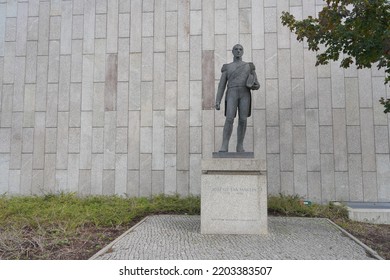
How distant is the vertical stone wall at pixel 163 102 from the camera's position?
1148 centimetres

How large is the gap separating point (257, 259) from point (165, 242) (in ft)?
6.31

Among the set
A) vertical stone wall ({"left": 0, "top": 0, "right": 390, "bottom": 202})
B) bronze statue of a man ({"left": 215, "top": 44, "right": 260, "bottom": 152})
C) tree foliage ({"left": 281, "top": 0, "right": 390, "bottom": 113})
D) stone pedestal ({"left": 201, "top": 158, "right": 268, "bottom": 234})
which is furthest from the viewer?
vertical stone wall ({"left": 0, "top": 0, "right": 390, "bottom": 202})

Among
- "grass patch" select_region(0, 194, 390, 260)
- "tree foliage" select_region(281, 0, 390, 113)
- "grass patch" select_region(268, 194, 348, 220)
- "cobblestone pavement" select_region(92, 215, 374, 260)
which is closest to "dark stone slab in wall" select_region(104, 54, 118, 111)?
"grass patch" select_region(0, 194, 390, 260)

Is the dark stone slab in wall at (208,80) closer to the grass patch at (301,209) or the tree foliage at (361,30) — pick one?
the grass patch at (301,209)

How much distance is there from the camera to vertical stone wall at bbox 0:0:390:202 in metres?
11.5

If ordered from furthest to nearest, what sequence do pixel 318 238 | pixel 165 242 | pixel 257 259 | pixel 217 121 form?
pixel 217 121 < pixel 318 238 < pixel 165 242 < pixel 257 259

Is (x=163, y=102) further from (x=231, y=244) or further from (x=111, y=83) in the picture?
(x=231, y=244)

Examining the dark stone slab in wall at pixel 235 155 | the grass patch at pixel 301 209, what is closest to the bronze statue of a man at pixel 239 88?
the dark stone slab in wall at pixel 235 155

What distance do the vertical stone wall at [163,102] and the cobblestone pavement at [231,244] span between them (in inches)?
148

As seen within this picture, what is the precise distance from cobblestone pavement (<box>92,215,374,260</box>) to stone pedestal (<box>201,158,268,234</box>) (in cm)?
23

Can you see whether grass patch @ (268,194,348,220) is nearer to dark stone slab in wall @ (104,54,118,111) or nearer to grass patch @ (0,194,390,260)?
grass patch @ (0,194,390,260)

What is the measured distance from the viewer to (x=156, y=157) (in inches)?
470

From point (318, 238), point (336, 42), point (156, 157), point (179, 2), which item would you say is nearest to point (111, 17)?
point (179, 2)

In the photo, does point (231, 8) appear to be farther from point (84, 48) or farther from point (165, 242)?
point (165, 242)
